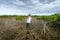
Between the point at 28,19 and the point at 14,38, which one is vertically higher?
the point at 28,19

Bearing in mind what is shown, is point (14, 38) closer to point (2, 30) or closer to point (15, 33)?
point (15, 33)

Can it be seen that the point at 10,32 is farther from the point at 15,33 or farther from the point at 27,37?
the point at 27,37

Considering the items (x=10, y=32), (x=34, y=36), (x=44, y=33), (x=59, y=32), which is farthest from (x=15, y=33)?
(x=59, y=32)

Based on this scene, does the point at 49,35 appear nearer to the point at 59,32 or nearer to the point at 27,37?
the point at 59,32

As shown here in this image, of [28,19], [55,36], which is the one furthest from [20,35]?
[28,19]

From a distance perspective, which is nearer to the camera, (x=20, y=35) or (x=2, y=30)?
(x=20, y=35)

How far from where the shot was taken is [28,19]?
62.6 feet

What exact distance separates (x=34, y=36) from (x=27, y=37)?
495 mm

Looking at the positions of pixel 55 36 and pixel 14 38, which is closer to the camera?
pixel 14 38

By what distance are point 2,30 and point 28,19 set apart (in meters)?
3.90

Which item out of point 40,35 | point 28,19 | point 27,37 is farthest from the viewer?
point 28,19

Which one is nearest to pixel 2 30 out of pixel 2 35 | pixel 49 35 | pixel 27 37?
pixel 2 35

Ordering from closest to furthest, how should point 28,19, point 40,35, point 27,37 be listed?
point 27,37 < point 40,35 < point 28,19

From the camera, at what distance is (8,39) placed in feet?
48.9
